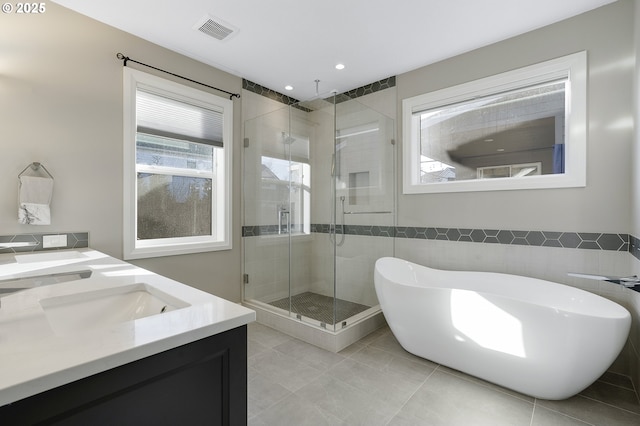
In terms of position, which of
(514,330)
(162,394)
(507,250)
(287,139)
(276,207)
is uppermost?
(287,139)

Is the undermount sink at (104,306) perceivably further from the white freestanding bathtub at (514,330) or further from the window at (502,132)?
the window at (502,132)

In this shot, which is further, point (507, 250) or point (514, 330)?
point (507, 250)

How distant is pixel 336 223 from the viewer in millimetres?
2914

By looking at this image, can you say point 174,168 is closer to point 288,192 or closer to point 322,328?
point 288,192

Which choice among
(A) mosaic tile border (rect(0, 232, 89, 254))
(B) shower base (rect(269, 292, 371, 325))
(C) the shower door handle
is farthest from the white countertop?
(C) the shower door handle

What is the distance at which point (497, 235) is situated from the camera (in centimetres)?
267

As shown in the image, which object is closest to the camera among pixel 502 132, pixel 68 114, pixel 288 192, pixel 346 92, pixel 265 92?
pixel 68 114

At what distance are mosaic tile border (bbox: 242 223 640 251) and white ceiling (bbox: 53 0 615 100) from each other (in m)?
1.69

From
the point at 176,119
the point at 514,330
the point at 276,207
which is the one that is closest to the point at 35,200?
the point at 176,119

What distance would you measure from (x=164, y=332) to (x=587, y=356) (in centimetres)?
212

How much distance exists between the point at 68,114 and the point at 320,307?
8.60 feet

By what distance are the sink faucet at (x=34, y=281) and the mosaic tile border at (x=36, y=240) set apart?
1020 millimetres

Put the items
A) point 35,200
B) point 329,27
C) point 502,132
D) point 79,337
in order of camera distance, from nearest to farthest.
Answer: point 79,337
point 35,200
point 329,27
point 502,132

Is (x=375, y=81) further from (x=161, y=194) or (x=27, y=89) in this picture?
(x=27, y=89)
